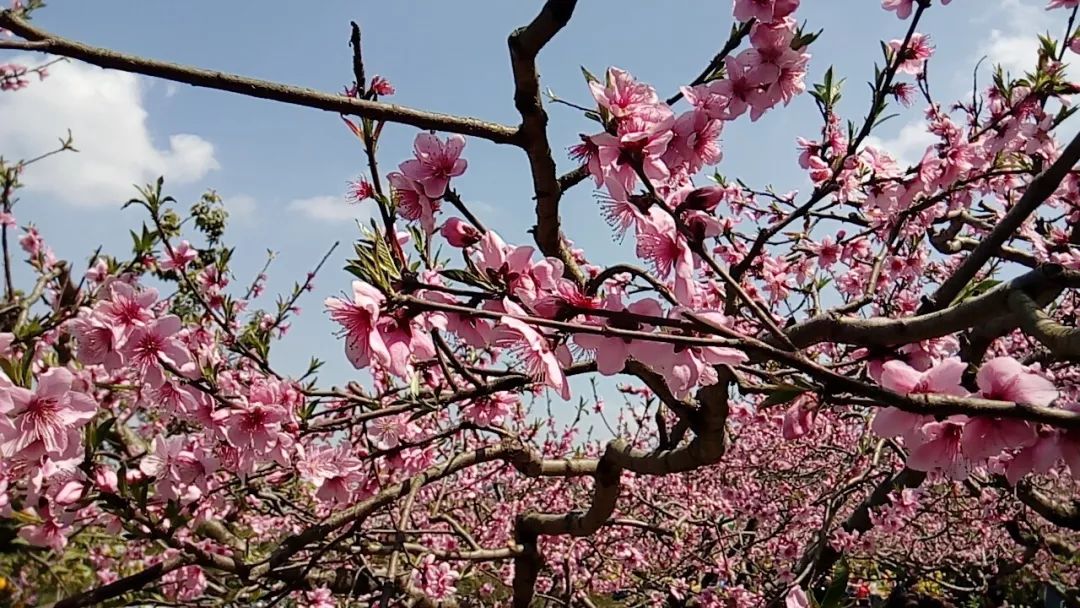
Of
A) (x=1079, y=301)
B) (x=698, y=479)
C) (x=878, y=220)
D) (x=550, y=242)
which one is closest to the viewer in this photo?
(x=550, y=242)

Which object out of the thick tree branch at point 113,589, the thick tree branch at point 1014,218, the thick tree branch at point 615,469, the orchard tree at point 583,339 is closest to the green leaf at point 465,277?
the orchard tree at point 583,339

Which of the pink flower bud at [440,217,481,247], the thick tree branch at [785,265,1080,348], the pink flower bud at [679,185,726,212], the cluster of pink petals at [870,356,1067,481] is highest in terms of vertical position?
the pink flower bud at [440,217,481,247]

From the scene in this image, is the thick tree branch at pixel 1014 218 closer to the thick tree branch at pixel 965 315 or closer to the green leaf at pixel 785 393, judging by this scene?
the thick tree branch at pixel 965 315

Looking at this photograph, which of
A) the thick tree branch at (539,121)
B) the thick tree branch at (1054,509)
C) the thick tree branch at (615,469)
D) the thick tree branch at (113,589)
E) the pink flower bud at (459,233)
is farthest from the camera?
the thick tree branch at (1054,509)

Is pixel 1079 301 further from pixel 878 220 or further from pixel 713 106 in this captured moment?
pixel 713 106

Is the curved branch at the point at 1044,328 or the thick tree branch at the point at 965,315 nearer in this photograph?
the curved branch at the point at 1044,328

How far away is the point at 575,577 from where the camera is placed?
5.93 metres

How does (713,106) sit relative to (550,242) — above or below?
above

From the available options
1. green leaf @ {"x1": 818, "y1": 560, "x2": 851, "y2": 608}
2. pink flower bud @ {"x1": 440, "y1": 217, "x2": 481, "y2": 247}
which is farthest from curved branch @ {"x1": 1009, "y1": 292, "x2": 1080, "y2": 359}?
pink flower bud @ {"x1": 440, "y1": 217, "x2": 481, "y2": 247}

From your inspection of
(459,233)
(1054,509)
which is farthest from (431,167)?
(1054,509)

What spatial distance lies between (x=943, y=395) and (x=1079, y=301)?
4.08 meters

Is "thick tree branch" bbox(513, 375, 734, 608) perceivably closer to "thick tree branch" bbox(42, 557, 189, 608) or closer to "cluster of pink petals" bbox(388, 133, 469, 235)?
"cluster of pink petals" bbox(388, 133, 469, 235)

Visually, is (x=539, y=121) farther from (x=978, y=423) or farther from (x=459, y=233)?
(x=978, y=423)

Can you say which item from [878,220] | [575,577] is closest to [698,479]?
[575,577]
